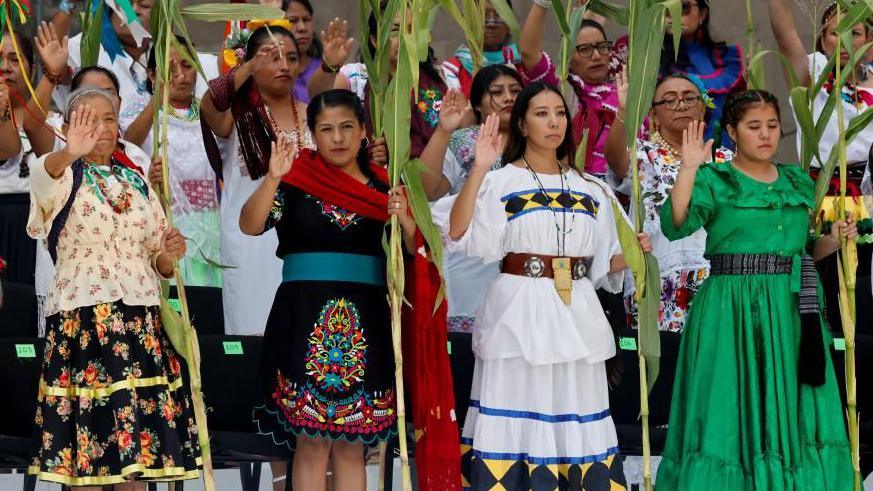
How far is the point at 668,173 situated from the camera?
5660 mm

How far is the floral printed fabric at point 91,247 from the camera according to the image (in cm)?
448

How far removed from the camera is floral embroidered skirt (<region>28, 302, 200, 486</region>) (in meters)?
4.37

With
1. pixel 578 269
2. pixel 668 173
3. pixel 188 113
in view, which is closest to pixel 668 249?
pixel 668 173

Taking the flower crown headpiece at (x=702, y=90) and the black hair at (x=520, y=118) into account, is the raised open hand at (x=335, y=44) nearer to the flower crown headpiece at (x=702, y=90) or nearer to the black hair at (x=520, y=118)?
the black hair at (x=520, y=118)

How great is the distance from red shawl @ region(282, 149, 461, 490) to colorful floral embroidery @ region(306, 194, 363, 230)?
20 millimetres

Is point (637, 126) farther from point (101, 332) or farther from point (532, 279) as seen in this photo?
point (101, 332)

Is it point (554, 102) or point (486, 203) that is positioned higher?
point (554, 102)

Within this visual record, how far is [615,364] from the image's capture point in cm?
504

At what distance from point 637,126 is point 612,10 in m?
0.51

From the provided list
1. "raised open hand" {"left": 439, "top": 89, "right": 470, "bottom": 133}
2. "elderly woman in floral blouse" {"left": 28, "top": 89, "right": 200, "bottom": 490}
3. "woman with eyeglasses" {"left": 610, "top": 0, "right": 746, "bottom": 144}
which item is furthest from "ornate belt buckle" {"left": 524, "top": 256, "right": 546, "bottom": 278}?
"woman with eyeglasses" {"left": 610, "top": 0, "right": 746, "bottom": 144}

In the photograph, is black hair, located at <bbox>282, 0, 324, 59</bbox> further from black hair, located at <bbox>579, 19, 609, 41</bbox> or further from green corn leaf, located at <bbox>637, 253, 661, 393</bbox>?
green corn leaf, located at <bbox>637, 253, 661, 393</bbox>

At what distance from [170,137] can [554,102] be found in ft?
6.33

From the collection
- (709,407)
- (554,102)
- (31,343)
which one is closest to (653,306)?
(709,407)

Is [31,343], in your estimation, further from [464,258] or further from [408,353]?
[464,258]
